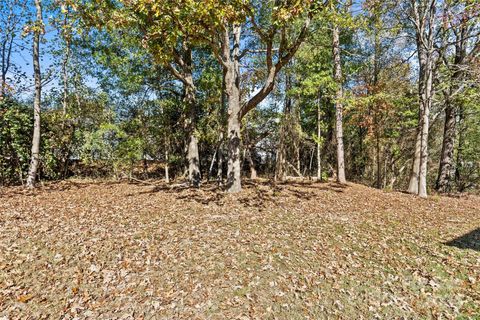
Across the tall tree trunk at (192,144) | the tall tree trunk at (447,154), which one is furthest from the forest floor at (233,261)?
the tall tree trunk at (447,154)

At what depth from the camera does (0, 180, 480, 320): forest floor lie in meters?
3.74

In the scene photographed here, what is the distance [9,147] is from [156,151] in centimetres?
605

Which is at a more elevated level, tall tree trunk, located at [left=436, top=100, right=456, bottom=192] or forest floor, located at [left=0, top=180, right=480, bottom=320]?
tall tree trunk, located at [left=436, top=100, right=456, bottom=192]

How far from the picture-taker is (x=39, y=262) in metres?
4.46

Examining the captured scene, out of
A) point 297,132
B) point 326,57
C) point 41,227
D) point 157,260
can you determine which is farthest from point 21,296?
point 326,57

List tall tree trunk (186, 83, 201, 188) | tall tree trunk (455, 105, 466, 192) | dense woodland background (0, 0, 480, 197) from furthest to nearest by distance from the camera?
tall tree trunk (455, 105, 466, 192)
tall tree trunk (186, 83, 201, 188)
dense woodland background (0, 0, 480, 197)

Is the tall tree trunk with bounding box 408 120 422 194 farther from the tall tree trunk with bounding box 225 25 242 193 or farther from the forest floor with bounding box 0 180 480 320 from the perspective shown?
the tall tree trunk with bounding box 225 25 242 193

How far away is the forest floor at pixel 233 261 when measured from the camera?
147 inches

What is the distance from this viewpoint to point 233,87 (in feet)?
28.7

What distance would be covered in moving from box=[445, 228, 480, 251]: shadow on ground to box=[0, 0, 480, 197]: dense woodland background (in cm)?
401

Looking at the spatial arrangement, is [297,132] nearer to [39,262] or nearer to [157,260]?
[157,260]

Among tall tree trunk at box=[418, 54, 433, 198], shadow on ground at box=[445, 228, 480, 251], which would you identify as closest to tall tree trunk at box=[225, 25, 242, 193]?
shadow on ground at box=[445, 228, 480, 251]

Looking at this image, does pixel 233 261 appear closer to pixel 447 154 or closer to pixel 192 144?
pixel 192 144

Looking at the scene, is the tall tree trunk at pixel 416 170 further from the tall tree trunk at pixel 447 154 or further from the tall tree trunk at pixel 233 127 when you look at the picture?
the tall tree trunk at pixel 233 127
